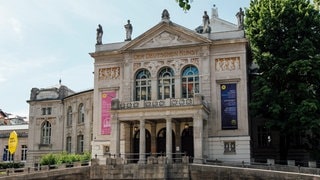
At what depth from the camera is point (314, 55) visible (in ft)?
112

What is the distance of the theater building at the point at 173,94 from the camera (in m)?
34.4

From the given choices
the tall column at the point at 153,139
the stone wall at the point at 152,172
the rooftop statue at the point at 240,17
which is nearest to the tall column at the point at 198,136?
the stone wall at the point at 152,172

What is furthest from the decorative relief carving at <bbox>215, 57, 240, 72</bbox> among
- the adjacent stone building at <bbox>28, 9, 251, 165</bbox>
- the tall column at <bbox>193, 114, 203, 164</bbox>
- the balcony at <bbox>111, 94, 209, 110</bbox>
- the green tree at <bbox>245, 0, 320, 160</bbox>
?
the tall column at <bbox>193, 114, 203, 164</bbox>

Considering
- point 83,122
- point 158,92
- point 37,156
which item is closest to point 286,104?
point 158,92

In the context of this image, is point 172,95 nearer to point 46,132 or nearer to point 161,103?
point 161,103

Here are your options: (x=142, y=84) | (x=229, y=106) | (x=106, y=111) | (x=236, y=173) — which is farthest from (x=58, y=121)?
(x=236, y=173)

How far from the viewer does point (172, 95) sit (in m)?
37.3

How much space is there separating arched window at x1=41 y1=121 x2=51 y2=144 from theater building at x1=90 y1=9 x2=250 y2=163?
619 inches

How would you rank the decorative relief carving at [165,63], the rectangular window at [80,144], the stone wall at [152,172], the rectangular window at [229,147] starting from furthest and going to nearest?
the rectangular window at [80,144], the decorative relief carving at [165,63], the rectangular window at [229,147], the stone wall at [152,172]

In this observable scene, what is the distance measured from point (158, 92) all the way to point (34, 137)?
22137 millimetres

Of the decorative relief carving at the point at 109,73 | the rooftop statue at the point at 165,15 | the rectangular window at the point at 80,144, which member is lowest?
the rectangular window at the point at 80,144

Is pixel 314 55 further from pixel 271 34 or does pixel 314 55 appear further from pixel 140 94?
pixel 140 94

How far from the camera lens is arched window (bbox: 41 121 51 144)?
5247 cm

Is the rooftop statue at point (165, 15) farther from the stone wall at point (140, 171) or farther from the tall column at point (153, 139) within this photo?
the stone wall at point (140, 171)
